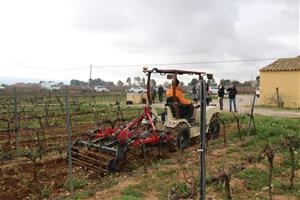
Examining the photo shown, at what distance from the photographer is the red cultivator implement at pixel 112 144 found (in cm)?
676

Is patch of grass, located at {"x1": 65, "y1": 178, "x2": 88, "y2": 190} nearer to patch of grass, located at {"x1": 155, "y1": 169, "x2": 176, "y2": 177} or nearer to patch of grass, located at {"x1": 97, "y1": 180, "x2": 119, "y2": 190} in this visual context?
patch of grass, located at {"x1": 97, "y1": 180, "x2": 119, "y2": 190}

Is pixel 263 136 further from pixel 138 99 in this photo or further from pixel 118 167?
pixel 138 99

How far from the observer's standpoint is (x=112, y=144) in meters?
7.16

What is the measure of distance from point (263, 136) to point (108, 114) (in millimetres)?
8794

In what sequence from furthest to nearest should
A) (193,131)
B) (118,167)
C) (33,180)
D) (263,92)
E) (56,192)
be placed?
1. (263,92)
2. (193,131)
3. (118,167)
4. (33,180)
5. (56,192)

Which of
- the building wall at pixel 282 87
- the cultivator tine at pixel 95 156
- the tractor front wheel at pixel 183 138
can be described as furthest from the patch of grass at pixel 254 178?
the building wall at pixel 282 87

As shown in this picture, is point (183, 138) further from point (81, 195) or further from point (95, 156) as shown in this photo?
point (81, 195)

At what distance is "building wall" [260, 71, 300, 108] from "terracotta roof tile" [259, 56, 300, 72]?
0.21 m

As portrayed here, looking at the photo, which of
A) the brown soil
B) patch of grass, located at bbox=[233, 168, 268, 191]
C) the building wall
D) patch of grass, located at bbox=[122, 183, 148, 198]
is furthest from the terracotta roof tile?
patch of grass, located at bbox=[122, 183, 148, 198]

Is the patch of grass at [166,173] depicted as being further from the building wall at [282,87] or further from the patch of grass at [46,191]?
the building wall at [282,87]

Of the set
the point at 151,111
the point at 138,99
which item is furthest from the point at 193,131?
the point at 138,99

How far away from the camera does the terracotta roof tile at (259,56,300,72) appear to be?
20.8 m

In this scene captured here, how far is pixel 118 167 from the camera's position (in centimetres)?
686

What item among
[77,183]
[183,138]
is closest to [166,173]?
[77,183]
